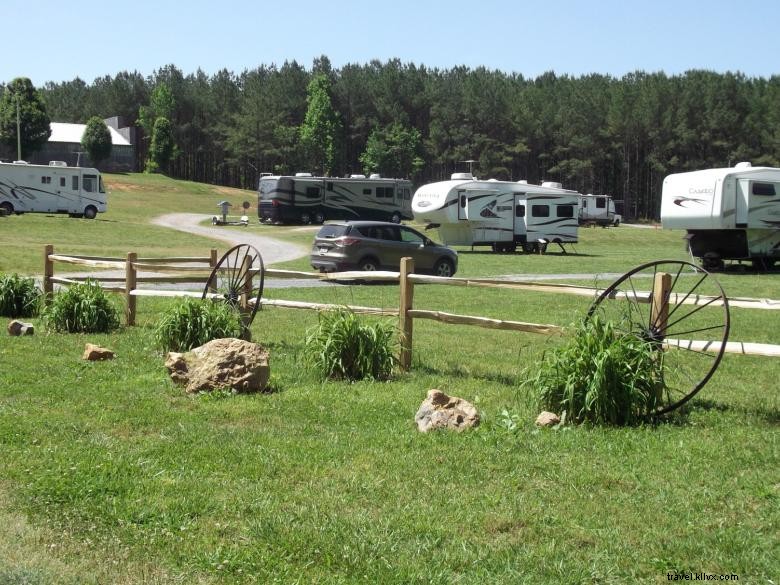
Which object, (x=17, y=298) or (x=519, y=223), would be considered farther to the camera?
(x=519, y=223)

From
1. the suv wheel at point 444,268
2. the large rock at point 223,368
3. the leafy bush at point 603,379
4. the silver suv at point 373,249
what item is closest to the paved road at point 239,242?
the silver suv at point 373,249

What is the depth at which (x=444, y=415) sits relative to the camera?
6.04m

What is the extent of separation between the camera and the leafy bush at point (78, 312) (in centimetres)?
1068

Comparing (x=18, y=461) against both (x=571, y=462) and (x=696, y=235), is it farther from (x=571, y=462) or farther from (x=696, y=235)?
(x=696, y=235)

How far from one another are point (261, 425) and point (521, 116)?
79780 mm

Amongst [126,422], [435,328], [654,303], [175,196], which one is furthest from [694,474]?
[175,196]

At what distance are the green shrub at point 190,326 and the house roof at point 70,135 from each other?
267 ft

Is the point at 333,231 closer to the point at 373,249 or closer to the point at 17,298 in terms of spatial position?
the point at 373,249

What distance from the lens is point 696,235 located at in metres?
28.0

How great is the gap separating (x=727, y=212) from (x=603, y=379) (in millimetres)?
21805

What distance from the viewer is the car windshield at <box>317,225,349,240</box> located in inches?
843

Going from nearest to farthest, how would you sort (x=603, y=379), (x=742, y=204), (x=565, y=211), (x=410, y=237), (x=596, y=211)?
(x=603, y=379) < (x=410, y=237) < (x=742, y=204) < (x=565, y=211) < (x=596, y=211)

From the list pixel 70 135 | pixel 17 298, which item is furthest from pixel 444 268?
pixel 70 135

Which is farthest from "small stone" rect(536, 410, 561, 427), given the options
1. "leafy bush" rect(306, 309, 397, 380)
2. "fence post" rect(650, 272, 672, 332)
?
"leafy bush" rect(306, 309, 397, 380)
